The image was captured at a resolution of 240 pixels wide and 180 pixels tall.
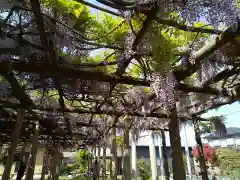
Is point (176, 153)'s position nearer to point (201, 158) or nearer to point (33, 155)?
point (33, 155)

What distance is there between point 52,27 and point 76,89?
1.27 m

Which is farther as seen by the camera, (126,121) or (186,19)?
(126,121)

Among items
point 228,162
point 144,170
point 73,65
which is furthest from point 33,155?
point 144,170

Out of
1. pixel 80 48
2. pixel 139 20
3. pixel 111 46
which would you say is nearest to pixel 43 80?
pixel 80 48

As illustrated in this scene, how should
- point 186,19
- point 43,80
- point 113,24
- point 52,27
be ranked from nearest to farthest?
point 186,19, point 52,27, point 113,24, point 43,80

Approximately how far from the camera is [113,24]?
11.0 ft

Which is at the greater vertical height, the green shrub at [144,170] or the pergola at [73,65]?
the pergola at [73,65]

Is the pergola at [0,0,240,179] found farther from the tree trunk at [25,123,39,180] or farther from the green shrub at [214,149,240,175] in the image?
the green shrub at [214,149,240,175]

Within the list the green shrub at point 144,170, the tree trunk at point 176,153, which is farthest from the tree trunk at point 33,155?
the green shrub at point 144,170

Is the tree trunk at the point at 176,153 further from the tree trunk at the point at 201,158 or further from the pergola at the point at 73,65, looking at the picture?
the tree trunk at the point at 201,158

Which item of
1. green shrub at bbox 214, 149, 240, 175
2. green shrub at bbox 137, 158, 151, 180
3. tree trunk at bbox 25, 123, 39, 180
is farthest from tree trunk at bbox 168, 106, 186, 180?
green shrub at bbox 137, 158, 151, 180

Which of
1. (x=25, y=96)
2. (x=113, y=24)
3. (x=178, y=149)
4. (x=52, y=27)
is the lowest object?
(x=178, y=149)

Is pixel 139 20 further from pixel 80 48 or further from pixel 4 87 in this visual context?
pixel 4 87

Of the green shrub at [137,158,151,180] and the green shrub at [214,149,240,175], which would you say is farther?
A: the green shrub at [137,158,151,180]
